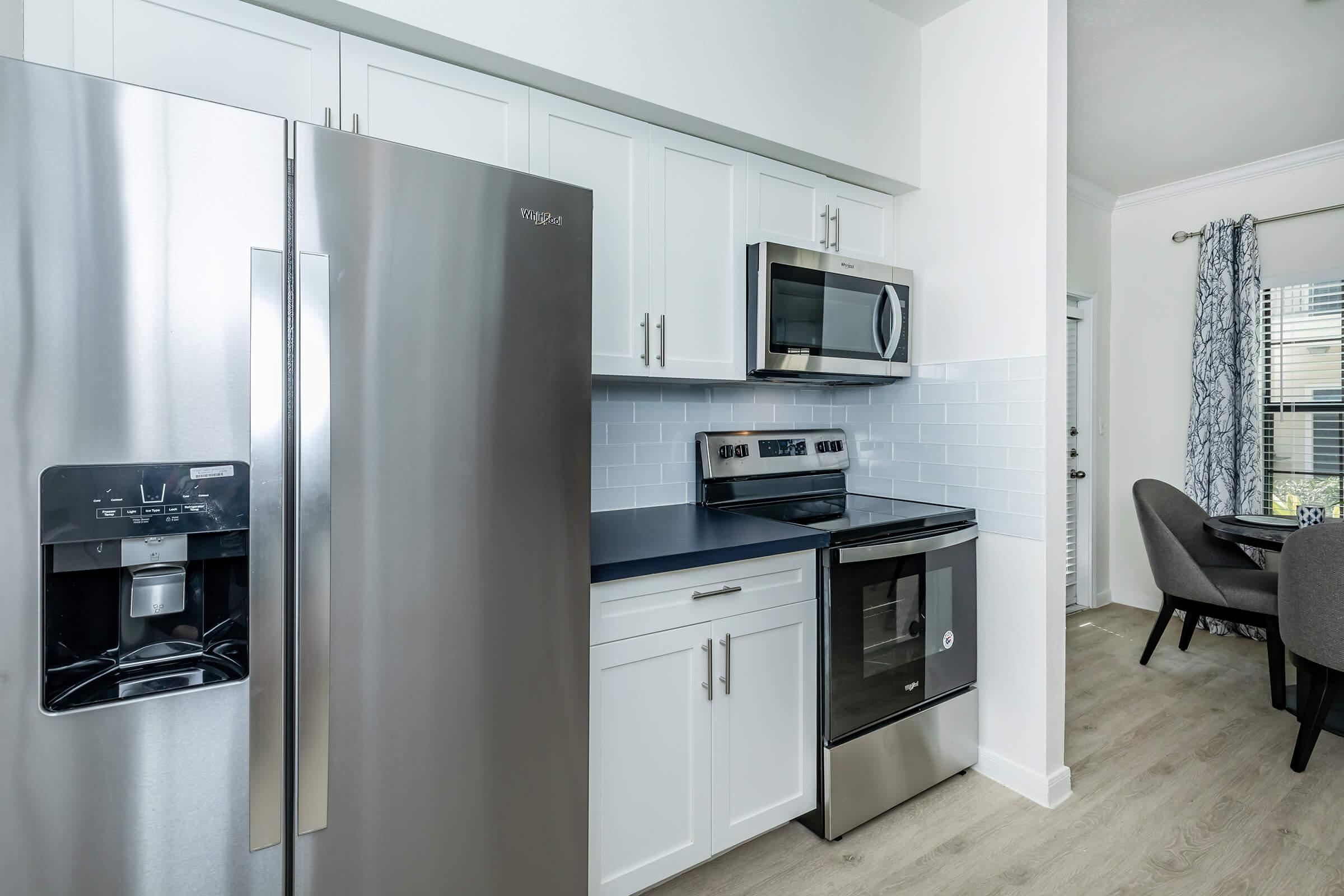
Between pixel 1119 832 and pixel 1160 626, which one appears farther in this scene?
pixel 1160 626

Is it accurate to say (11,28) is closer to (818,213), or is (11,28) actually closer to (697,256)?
(697,256)

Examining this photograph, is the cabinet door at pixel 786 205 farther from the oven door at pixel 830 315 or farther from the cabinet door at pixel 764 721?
the cabinet door at pixel 764 721

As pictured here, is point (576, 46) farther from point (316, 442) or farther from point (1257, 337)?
point (1257, 337)

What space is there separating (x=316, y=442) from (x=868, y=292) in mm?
1942

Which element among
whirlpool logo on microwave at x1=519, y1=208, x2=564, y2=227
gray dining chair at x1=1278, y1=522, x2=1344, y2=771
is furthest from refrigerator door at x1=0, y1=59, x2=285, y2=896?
gray dining chair at x1=1278, y1=522, x2=1344, y2=771

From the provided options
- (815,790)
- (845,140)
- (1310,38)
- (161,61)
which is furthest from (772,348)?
(1310,38)

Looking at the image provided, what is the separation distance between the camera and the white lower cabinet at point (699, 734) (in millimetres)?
1526

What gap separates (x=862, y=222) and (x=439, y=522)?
2050 mm

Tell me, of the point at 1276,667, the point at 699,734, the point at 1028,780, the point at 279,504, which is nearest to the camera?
the point at 279,504

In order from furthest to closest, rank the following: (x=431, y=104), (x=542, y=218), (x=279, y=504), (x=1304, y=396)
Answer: (x=1304, y=396), (x=431, y=104), (x=542, y=218), (x=279, y=504)

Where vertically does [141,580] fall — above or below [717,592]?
above

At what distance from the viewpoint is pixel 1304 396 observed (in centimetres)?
367

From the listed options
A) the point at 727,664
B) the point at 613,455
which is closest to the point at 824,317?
the point at 613,455

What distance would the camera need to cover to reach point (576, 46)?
5.46 ft
